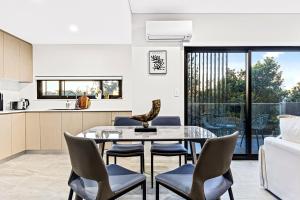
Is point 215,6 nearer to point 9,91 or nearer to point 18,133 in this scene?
point 18,133

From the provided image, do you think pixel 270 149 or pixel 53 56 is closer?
pixel 270 149

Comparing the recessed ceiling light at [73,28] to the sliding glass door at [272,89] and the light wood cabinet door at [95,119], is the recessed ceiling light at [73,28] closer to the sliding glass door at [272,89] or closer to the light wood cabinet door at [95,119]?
the light wood cabinet door at [95,119]

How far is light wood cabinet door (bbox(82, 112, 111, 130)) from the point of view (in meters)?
4.95

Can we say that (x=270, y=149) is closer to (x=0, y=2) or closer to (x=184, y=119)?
(x=184, y=119)

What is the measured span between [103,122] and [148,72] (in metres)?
1.44

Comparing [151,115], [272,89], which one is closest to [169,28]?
[151,115]

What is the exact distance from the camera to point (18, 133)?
469 cm

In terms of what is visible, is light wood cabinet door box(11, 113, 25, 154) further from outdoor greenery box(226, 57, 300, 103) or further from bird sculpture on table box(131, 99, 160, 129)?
outdoor greenery box(226, 57, 300, 103)

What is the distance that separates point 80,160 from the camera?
172 centimetres

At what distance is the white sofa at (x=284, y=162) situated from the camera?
2279 millimetres

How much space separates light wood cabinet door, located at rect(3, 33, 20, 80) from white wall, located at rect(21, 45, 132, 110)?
0.61m

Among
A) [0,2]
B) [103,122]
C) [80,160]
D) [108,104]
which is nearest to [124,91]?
[108,104]

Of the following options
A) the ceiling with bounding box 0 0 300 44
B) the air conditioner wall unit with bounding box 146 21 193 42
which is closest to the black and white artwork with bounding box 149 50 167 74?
the air conditioner wall unit with bounding box 146 21 193 42

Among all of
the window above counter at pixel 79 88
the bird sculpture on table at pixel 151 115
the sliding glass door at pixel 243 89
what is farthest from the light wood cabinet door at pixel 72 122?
the bird sculpture on table at pixel 151 115
